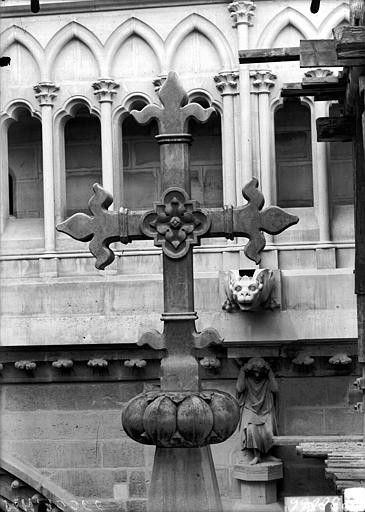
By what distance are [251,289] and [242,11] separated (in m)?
2.03

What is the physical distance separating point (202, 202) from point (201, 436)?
200 inches

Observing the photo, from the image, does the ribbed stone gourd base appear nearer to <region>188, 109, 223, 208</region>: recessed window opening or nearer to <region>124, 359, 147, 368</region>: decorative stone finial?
<region>124, 359, 147, 368</region>: decorative stone finial

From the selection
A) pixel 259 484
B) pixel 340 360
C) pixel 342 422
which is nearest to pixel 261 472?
pixel 259 484

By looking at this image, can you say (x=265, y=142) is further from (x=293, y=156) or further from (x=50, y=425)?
(x=50, y=425)

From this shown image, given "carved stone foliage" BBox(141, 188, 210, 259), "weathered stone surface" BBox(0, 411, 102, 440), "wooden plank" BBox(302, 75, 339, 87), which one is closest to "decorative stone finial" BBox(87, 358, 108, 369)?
"weathered stone surface" BBox(0, 411, 102, 440)

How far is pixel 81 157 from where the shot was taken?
13.1 m

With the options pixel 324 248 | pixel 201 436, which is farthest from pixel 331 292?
pixel 201 436

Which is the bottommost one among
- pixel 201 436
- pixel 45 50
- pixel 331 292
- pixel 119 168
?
pixel 201 436

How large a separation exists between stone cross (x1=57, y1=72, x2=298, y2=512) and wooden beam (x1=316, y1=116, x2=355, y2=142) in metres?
1.38

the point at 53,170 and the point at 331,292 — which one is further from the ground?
the point at 53,170

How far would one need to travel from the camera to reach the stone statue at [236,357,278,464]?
1205 centimetres

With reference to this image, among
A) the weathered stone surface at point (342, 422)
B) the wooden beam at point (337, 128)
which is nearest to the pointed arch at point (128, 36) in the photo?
the weathered stone surface at point (342, 422)

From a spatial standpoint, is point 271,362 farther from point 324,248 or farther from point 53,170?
point 53,170

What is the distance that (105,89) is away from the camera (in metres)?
12.7
